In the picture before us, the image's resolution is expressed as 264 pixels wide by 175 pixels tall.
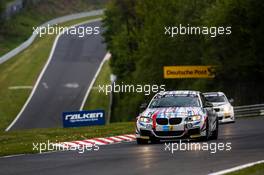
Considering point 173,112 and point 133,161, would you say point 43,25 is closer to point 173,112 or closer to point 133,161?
point 173,112

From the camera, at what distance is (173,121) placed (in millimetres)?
21312

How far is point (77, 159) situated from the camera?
18.2m

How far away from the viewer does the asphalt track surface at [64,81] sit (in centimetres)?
5741

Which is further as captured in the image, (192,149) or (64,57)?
(64,57)

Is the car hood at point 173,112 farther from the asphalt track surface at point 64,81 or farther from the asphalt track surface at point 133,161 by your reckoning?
the asphalt track surface at point 64,81

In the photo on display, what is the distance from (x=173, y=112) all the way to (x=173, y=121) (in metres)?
0.26

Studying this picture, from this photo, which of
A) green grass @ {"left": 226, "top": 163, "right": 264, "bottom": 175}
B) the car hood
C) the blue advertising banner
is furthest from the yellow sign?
green grass @ {"left": 226, "top": 163, "right": 264, "bottom": 175}

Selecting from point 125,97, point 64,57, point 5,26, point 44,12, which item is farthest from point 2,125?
point 44,12

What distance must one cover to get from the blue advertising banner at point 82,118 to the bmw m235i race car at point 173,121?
15.7m

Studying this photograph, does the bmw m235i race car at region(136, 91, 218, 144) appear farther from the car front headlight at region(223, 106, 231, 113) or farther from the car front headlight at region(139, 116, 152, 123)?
the car front headlight at region(223, 106, 231, 113)

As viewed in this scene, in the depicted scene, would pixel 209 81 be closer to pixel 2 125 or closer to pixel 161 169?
pixel 2 125

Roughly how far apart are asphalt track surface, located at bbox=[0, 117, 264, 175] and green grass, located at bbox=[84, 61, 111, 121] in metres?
40.6

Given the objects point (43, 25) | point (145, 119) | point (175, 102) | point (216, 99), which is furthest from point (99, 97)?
point (145, 119)

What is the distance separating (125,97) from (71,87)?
6.01 meters
